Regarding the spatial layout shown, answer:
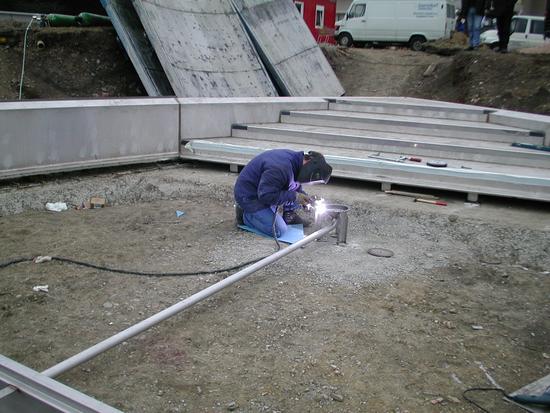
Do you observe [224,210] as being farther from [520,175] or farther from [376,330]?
[520,175]

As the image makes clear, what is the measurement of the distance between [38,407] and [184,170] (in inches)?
248

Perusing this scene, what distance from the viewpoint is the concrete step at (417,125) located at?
8.91 meters

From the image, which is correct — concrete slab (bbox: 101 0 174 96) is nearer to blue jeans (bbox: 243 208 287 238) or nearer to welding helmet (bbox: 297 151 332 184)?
blue jeans (bbox: 243 208 287 238)

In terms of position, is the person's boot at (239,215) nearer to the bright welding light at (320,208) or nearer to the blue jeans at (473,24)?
the bright welding light at (320,208)

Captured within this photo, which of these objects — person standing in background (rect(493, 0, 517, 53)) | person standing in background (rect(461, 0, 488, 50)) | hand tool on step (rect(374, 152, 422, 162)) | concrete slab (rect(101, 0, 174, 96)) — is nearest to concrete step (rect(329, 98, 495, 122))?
hand tool on step (rect(374, 152, 422, 162))

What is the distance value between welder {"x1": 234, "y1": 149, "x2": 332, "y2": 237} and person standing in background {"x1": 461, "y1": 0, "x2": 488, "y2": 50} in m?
10.3

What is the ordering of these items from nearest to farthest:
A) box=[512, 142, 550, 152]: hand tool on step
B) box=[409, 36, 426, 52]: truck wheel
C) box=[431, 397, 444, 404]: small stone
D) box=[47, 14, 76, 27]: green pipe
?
1. box=[431, 397, 444, 404]: small stone
2. box=[512, 142, 550, 152]: hand tool on step
3. box=[47, 14, 76, 27]: green pipe
4. box=[409, 36, 426, 52]: truck wheel

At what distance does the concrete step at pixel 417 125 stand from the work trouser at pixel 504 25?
4206mm

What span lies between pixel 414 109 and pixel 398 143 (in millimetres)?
2472

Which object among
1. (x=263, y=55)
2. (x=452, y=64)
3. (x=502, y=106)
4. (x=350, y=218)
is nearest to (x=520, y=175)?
(x=350, y=218)

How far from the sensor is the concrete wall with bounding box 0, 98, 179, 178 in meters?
6.59

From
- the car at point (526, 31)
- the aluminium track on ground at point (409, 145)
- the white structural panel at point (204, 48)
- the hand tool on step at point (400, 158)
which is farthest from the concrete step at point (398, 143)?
the car at point (526, 31)

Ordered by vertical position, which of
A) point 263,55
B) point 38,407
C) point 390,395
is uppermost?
point 263,55

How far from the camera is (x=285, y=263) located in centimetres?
493
